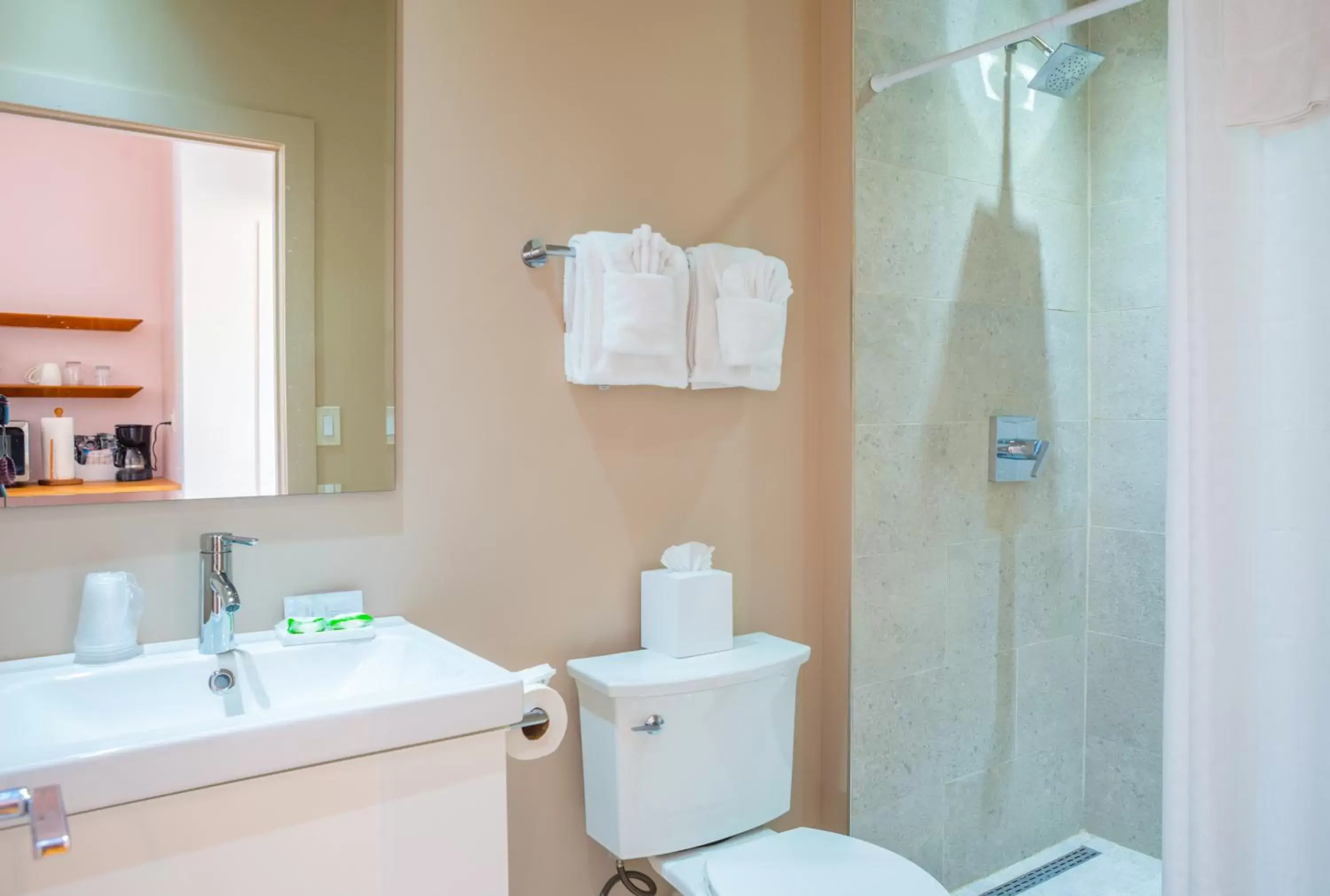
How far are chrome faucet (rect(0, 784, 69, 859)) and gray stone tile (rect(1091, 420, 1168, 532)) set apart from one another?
8.19 ft

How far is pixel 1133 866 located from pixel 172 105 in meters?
2.79

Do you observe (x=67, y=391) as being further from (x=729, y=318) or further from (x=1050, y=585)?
(x=1050, y=585)

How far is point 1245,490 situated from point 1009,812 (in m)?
1.37

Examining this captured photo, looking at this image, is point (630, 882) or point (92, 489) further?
point (630, 882)

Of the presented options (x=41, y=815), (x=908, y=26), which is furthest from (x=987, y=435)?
(x=41, y=815)

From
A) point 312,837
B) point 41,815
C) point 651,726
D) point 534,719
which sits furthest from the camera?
point 651,726

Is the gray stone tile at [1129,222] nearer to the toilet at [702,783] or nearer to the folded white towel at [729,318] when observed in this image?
the folded white towel at [729,318]

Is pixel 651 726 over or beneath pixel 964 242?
beneath

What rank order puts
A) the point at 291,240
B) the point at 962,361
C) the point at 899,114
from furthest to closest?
the point at 962,361 < the point at 899,114 < the point at 291,240

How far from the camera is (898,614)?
2.17 metres

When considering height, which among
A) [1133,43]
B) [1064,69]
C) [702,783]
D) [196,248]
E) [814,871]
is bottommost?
[814,871]

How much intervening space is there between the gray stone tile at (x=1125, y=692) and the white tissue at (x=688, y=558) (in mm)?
1418

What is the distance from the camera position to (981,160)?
234 cm

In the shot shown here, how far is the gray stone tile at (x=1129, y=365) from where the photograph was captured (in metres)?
2.51
